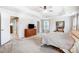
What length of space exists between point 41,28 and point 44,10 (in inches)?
15.2

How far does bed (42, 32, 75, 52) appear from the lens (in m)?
2.09

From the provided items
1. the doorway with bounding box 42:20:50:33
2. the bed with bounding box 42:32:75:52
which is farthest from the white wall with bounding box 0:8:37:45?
the bed with bounding box 42:32:75:52

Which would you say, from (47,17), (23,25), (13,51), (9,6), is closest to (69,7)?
(47,17)

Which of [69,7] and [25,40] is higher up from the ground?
[69,7]

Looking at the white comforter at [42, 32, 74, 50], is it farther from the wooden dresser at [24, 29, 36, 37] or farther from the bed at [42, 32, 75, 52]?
the wooden dresser at [24, 29, 36, 37]

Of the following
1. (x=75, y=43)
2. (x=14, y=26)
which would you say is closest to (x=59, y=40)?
(x=75, y=43)

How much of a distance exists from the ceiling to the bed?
412mm

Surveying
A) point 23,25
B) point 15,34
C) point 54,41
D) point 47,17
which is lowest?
point 54,41

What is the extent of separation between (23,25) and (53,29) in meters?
0.64

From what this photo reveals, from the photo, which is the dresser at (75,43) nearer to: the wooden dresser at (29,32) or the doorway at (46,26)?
the doorway at (46,26)

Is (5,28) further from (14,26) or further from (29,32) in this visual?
(29,32)
